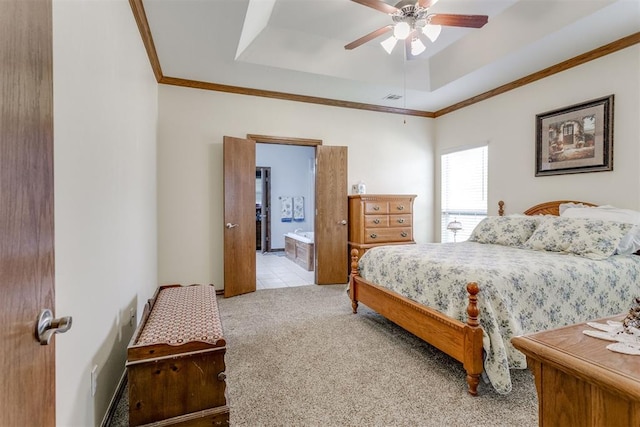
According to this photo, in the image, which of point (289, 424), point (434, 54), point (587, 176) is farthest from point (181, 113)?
point (587, 176)

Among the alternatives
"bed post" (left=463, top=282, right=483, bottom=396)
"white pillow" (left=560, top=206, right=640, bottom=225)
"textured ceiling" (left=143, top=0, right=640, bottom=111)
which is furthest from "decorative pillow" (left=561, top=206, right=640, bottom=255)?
"bed post" (left=463, top=282, right=483, bottom=396)

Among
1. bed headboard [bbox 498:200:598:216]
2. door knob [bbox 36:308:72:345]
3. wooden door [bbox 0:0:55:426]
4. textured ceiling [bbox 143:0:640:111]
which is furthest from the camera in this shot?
bed headboard [bbox 498:200:598:216]

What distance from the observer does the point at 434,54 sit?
4250 mm

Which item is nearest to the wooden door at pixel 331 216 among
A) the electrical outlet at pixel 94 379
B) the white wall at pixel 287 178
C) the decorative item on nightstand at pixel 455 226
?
the decorative item on nightstand at pixel 455 226

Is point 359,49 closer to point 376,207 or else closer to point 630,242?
point 376,207

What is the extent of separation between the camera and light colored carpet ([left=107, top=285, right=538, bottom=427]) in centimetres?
177

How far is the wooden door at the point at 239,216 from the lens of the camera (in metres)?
4.04

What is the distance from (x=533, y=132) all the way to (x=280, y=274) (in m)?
4.20

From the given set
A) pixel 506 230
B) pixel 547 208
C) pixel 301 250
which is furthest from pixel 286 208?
pixel 547 208

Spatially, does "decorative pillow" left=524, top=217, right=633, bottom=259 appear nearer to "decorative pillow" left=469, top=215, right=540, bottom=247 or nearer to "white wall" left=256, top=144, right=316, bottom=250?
"decorative pillow" left=469, top=215, right=540, bottom=247

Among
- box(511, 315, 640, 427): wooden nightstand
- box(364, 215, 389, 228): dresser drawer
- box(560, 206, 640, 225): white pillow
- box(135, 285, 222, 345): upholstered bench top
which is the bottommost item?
box(135, 285, 222, 345): upholstered bench top

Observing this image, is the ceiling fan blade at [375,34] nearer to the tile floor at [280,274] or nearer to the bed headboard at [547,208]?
the bed headboard at [547,208]

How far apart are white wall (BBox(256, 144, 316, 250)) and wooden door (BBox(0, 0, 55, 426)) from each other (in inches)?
292

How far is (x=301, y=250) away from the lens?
20.3 ft
